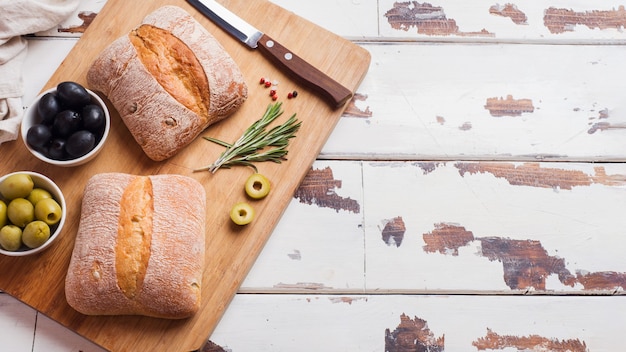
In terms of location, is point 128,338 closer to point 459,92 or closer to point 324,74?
point 324,74

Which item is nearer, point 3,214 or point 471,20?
point 3,214

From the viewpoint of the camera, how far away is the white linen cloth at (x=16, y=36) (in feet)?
6.87

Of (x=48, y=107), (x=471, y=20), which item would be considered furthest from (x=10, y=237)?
(x=471, y=20)

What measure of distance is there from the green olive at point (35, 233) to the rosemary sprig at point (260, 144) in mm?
511

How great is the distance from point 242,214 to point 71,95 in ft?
2.13

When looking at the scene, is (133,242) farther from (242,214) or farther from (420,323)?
(420,323)

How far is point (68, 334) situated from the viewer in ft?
6.55

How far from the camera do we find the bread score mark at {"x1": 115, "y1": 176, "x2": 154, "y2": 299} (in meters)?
1.82

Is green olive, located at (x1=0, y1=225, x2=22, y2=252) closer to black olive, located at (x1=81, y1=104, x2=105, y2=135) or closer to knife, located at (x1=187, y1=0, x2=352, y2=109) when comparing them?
black olive, located at (x1=81, y1=104, x2=105, y2=135)

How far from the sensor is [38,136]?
6.21ft

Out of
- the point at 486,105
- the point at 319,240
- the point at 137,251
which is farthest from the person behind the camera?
the point at 486,105

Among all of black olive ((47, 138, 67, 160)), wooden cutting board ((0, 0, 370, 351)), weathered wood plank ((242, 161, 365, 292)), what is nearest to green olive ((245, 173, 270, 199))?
wooden cutting board ((0, 0, 370, 351))

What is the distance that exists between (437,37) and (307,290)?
1.05 meters

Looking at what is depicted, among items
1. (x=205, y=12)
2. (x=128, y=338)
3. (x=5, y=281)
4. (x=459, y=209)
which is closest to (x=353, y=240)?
(x=459, y=209)
